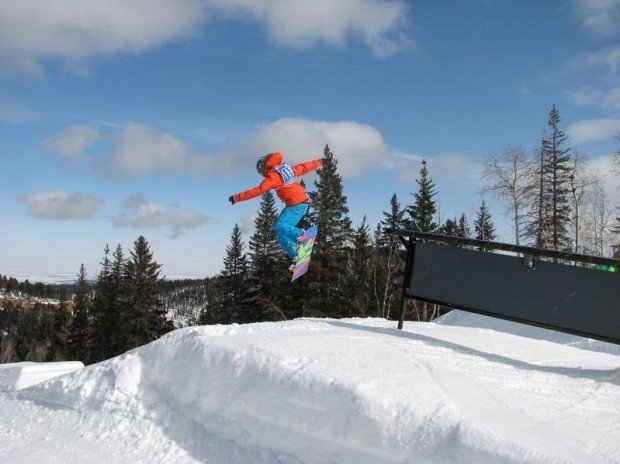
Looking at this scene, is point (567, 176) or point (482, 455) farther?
point (567, 176)

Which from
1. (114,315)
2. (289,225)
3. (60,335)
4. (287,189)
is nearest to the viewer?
(287,189)

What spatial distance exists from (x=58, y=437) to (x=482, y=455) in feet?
11.9

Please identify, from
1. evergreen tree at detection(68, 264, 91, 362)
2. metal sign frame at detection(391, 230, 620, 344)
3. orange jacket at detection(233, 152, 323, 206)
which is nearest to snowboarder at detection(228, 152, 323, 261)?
orange jacket at detection(233, 152, 323, 206)

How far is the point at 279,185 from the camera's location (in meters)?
7.90

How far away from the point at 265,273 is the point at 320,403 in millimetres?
32987

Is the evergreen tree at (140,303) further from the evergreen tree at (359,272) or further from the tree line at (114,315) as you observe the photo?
the evergreen tree at (359,272)

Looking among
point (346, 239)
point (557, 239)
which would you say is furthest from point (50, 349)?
point (557, 239)

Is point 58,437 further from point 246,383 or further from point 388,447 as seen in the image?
point 388,447

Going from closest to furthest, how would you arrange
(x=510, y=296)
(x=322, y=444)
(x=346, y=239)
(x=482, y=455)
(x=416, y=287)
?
(x=482, y=455)
(x=322, y=444)
(x=510, y=296)
(x=416, y=287)
(x=346, y=239)

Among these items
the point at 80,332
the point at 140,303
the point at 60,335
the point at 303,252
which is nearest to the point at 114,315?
the point at 140,303

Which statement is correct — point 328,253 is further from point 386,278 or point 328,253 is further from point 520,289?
point 520,289

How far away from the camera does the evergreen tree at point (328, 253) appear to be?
99.9 ft

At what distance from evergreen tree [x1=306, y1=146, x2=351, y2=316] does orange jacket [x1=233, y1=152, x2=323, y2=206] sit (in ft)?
69.2

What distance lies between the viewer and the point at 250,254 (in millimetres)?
41344
